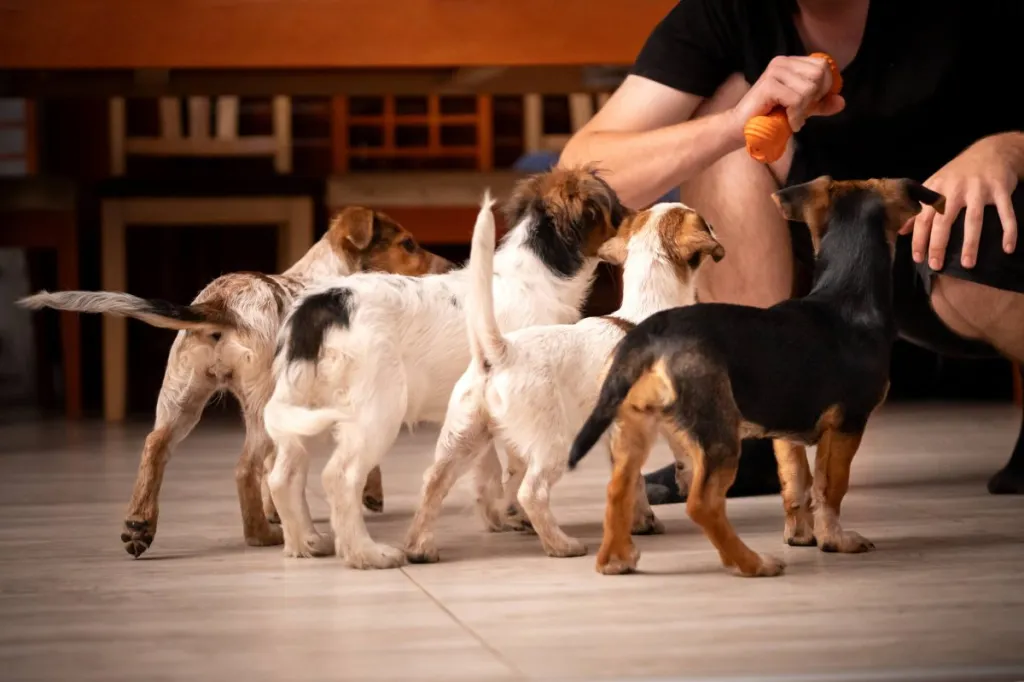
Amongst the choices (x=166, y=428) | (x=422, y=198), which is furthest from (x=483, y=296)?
(x=422, y=198)

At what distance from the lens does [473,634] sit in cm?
170

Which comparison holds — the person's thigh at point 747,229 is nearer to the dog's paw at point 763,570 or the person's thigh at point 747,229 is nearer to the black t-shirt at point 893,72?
the black t-shirt at point 893,72

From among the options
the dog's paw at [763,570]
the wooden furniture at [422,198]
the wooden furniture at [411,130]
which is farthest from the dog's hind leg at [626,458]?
the wooden furniture at [411,130]

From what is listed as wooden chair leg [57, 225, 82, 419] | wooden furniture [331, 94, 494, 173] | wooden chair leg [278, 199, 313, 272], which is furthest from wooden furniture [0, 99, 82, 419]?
wooden furniture [331, 94, 494, 173]

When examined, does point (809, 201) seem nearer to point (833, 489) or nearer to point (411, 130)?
point (833, 489)

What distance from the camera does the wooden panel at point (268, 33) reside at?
3.42 m

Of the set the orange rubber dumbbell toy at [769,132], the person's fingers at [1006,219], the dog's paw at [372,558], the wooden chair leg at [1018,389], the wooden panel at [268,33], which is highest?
the wooden panel at [268,33]

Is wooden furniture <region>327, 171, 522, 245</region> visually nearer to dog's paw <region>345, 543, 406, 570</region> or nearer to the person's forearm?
the person's forearm

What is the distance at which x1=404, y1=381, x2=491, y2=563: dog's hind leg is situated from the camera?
2213 mm

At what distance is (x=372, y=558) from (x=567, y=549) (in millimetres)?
299

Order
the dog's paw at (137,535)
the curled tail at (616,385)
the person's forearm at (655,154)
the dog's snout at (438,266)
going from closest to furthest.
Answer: the curled tail at (616,385) → the dog's paw at (137,535) → the person's forearm at (655,154) → the dog's snout at (438,266)

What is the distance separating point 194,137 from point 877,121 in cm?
358

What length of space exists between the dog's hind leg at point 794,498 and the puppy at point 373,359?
48 cm

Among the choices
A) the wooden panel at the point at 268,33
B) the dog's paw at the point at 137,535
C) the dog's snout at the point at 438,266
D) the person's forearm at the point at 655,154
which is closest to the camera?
the dog's paw at the point at 137,535
